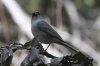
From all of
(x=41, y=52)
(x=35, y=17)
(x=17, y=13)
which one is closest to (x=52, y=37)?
(x=35, y=17)

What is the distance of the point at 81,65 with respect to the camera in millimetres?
1872

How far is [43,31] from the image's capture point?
3.09m

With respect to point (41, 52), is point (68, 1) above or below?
below

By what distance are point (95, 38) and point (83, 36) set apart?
198mm

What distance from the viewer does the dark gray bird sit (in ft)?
9.68

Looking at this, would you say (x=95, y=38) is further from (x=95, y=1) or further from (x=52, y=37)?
(x=52, y=37)

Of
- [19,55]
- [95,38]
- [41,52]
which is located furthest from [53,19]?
[41,52]

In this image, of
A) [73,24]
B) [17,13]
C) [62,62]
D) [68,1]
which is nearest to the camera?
[62,62]

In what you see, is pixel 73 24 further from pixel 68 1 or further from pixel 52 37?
pixel 52 37

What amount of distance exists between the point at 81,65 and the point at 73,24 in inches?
171

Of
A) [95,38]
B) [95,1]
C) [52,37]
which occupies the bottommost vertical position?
[95,38]

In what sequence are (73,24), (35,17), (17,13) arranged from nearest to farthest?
(35,17)
(17,13)
(73,24)

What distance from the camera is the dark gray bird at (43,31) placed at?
295 cm

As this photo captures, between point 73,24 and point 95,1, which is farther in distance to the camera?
point 95,1
